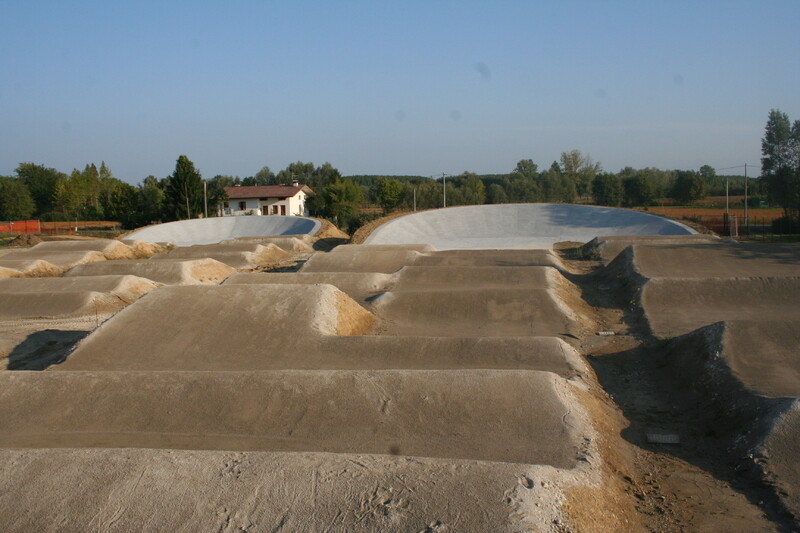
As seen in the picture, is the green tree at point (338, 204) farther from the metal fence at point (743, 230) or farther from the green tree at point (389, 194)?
the metal fence at point (743, 230)

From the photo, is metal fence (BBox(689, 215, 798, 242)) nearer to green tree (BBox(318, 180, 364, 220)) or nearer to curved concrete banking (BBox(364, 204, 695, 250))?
curved concrete banking (BBox(364, 204, 695, 250))

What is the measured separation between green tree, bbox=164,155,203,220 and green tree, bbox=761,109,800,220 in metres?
45.3

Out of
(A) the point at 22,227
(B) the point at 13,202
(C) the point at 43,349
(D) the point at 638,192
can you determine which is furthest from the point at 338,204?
(C) the point at 43,349

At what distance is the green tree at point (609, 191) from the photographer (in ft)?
240

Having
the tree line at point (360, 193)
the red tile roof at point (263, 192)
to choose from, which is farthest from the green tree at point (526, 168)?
the red tile roof at point (263, 192)

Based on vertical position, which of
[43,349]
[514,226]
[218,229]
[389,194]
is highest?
[389,194]

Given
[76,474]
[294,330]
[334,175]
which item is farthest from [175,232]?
[76,474]

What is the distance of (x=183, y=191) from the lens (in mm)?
59531

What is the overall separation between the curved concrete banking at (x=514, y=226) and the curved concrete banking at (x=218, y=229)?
25.6ft

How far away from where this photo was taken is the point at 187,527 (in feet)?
19.1

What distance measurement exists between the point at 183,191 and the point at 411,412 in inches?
2152

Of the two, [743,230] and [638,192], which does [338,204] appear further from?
[638,192]

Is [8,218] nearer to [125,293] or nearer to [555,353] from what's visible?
[125,293]

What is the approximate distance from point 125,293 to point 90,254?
39.8ft
